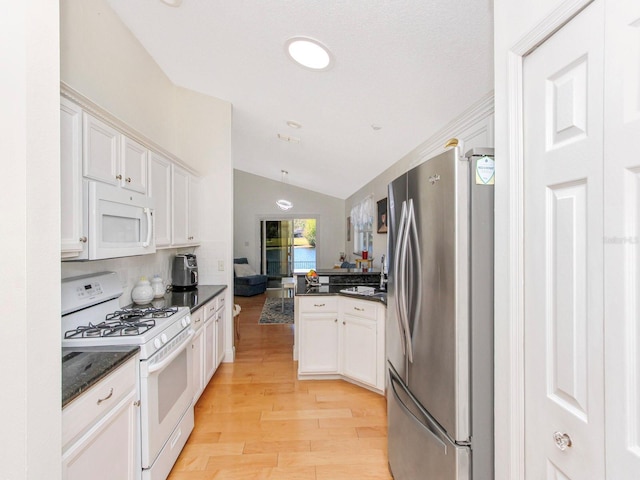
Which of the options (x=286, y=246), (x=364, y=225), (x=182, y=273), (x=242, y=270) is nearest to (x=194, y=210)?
(x=182, y=273)

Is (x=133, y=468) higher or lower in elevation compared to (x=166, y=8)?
lower

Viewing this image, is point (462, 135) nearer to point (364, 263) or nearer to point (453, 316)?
point (453, 316)

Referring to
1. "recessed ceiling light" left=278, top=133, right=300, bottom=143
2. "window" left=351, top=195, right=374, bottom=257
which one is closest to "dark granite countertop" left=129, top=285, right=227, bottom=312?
"recessed ceiling light" left=278, top=133, right=300, bottom=143

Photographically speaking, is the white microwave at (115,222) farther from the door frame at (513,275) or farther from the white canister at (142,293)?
the door frame at (513,275)

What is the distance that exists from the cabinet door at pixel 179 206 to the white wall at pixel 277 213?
5.44 m

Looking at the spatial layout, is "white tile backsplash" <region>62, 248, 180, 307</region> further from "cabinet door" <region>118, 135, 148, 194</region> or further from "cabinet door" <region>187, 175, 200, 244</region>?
"cabinet door" <region>118, 135, 148, 194</region>

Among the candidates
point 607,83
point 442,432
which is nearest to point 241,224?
point 442,432

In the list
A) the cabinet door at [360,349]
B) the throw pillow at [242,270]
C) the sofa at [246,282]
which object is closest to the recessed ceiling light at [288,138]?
the cabinet door at [360,349]

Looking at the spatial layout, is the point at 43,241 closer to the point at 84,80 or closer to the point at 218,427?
the point at 84,80

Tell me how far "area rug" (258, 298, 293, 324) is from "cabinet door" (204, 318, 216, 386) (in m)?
2.16

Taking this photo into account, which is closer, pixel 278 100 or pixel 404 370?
pixel 404 370

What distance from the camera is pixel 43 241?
866 millimetres

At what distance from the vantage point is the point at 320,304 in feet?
9.82

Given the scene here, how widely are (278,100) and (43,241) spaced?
257 cm
